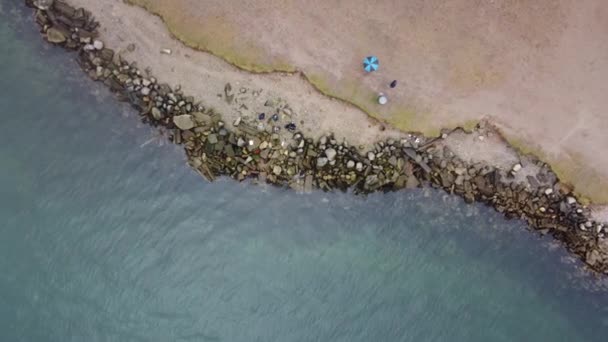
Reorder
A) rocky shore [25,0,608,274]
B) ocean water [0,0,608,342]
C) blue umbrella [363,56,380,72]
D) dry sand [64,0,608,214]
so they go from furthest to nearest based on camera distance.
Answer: ocean water [0,0,608,342] → rocky shore [25,0,608,274] → dry sand [64,0,608,214] → blue umbrella [363,56,380,72]

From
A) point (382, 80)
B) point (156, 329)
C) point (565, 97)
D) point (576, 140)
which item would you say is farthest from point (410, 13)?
point (156, 329)

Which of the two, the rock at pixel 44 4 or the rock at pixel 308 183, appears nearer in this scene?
the rock at pixel 44 4

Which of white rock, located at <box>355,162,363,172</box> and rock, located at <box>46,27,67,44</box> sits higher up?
white rock, located at <box>355,162,363,172</box>

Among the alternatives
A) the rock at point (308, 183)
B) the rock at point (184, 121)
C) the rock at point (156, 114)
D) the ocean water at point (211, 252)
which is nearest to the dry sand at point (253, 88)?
the rock at point (184, 121)

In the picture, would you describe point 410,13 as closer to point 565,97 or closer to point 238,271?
point 565,97

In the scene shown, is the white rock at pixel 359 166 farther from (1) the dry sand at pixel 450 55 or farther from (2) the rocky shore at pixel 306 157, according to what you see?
(1) the dry sand at pixel 450 55

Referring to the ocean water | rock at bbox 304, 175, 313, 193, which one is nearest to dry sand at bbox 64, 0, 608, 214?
rock at bbox 304, 175, 313, 193

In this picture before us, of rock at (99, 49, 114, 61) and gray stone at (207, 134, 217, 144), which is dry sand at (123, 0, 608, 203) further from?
gray stone at (207, 134, 217, 144)
